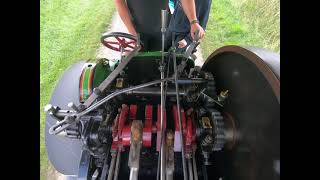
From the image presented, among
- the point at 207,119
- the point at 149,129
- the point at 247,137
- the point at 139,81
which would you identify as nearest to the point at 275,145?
the point at 247,137

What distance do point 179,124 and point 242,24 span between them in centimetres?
269

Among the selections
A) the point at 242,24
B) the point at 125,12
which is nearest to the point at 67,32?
the point at 125,12

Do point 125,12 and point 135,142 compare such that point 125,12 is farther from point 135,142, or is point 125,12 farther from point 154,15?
point 135,142

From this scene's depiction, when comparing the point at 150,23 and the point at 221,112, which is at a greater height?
the point at 150,23

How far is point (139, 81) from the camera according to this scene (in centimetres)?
172

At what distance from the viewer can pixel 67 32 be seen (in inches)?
144

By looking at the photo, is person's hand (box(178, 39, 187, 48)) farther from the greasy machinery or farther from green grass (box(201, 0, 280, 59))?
green grass (box(201, 0, 280, 59))

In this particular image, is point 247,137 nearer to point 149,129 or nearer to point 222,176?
point 222,176

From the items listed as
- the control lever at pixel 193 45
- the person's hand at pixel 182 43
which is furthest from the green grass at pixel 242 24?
the control lever at pixel 193 45

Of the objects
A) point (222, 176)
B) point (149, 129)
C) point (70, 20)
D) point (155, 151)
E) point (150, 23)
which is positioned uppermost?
point (70, 20)
